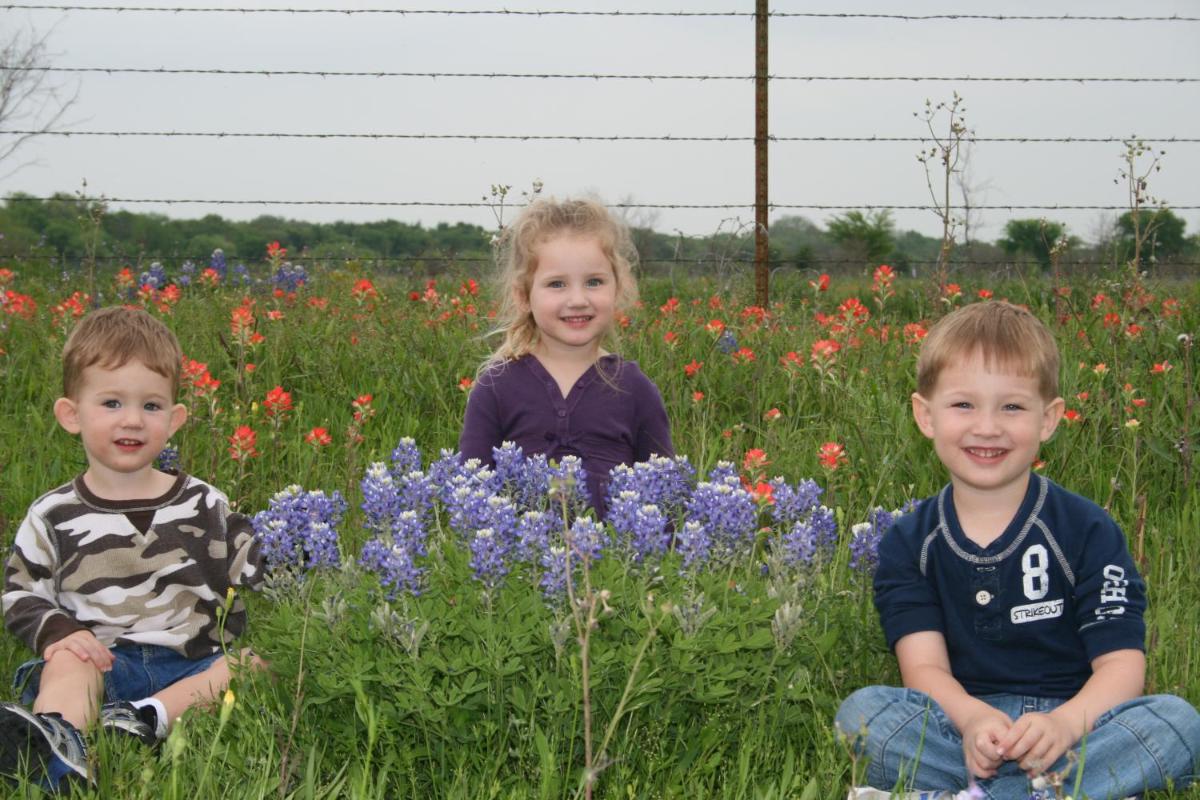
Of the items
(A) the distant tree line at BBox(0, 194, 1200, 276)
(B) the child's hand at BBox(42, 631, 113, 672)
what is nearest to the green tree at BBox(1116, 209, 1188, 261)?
(A) the distant tree line at BBox(0, 194, 1200, 276)

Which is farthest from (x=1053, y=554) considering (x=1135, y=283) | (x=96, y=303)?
(x=96, y=303)

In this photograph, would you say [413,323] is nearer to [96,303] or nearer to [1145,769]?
[96,303]

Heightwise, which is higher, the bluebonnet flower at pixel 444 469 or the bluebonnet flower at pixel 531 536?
the bluebonnet flower at pixel 444 469

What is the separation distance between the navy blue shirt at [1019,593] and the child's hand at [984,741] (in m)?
0.30

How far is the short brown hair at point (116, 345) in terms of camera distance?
3566 millimetres

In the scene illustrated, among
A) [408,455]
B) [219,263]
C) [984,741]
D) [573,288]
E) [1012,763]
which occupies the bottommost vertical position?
[1012,763]

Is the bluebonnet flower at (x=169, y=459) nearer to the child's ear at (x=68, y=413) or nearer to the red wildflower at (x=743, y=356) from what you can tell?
the child's ear at (x=68, y=413)

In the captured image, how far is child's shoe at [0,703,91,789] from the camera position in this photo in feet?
9.63

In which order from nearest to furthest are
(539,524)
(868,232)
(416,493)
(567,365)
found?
(539,524), (416,493), (567,365), (868,232)

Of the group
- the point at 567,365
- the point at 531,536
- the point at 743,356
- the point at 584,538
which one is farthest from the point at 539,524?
the point at 743,356

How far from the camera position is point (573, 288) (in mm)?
4305

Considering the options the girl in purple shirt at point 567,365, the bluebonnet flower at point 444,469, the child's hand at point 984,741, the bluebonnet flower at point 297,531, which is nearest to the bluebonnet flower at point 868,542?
the child's hand at point 984,741

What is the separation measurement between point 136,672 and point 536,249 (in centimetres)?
182

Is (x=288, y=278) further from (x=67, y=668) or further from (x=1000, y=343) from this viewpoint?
(x=1000, y=343)
